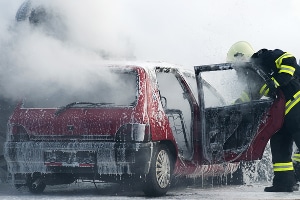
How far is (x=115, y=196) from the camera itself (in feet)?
24.9

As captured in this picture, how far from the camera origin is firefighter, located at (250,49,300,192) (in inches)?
309

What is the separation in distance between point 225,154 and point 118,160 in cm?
159

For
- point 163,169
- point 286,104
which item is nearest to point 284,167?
point 286,104

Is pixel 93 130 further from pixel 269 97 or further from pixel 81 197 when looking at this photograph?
pixel 269 97

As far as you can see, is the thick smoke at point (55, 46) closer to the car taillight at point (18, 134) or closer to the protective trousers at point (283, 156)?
the car taillight at point (18, 134)

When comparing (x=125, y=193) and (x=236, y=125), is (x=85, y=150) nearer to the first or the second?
(x=125, y=193)

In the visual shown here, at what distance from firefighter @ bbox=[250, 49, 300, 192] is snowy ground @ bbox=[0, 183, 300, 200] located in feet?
0.87

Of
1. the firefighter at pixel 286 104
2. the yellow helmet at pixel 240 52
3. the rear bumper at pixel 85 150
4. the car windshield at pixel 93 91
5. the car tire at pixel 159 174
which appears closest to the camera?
the rear bumper at pixel 85 150

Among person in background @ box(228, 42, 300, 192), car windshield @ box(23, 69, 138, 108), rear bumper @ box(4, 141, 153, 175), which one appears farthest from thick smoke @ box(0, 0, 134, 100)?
person in background @ box(228, 42, 300, 192)

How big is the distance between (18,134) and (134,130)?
1462 millimetres

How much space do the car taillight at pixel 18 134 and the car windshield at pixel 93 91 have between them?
0.97 ft

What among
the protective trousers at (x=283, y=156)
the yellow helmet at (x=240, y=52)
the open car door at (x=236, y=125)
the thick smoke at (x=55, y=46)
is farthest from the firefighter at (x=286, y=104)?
the thick smoke at (x=55, y=46)

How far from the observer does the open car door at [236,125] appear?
7.79 metres

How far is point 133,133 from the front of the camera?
23.2ft
